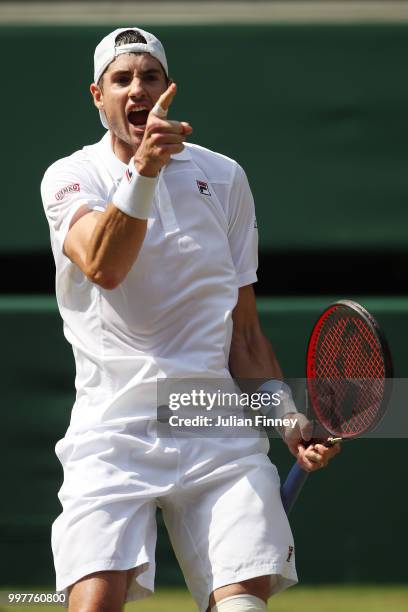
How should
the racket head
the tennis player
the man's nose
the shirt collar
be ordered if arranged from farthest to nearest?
1. the shirt collar
2. the man's nose
3. the racket head
4. the tennis player

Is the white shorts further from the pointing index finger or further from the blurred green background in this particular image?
the blurred green background

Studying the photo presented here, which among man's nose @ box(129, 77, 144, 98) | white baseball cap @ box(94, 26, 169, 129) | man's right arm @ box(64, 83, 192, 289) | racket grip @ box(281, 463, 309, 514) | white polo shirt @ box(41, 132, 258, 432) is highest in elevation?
white baseball cap @ box(94, 26, 169, 129)

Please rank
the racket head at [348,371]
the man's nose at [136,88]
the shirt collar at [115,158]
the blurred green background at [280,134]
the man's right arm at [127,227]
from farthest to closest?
the blurred green background at [280,134] < the shirt collar at [115,158] < the man's nose at [136,88] < the racket head at [348,371] < the man's right arm at [127,227]

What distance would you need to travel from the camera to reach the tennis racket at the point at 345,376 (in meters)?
3.39

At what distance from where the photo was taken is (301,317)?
5613mm

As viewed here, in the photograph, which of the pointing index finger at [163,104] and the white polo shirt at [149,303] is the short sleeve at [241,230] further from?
the pointing index finger at [163,104]

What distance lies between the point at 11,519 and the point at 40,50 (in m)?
2.04

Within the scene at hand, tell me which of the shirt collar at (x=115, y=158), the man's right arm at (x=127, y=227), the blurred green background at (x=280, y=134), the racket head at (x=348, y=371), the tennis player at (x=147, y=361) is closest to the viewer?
the man's right arm at (x=127, y=227)

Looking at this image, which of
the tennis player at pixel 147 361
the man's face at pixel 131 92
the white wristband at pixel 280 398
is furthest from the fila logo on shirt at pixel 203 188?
the white wristband at pixel 280 398

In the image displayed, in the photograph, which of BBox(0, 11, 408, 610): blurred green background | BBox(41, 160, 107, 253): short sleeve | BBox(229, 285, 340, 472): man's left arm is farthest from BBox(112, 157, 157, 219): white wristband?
BBox(0, 11, 408, 610): blurred green background

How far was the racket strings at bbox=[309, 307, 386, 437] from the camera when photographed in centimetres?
343

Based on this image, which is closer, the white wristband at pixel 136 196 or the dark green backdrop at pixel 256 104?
the white wristband at pixel 136 196

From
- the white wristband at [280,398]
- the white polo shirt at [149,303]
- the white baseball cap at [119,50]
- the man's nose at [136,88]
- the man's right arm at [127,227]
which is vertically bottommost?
the white wristband at [280,398]

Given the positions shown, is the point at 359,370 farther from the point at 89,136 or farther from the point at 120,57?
the point at 89,136
